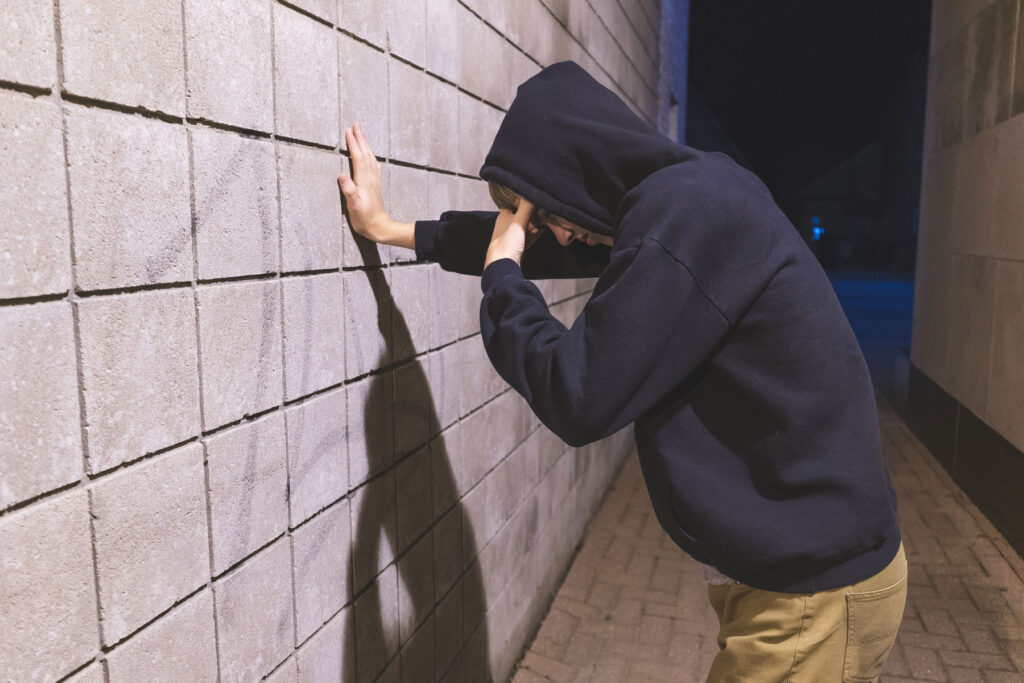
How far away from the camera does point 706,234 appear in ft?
4.29

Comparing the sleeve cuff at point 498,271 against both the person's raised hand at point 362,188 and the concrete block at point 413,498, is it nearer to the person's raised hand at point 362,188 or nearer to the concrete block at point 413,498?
the person's raised hand at point 362,188

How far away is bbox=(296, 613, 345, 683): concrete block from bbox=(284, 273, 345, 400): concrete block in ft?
1.87

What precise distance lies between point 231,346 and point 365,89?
79 cm

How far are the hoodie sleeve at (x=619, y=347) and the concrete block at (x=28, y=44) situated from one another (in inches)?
32.5

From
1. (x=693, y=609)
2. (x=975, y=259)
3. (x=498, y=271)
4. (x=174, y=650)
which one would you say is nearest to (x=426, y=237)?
(x=498, y=271)

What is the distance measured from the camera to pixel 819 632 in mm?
1486

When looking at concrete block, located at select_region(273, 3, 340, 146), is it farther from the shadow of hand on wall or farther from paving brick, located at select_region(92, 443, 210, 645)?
paving brick, located at select_region(92, 443, 210, 645)

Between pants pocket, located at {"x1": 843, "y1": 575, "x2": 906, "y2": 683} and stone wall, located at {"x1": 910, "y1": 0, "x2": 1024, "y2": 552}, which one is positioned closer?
pants pocket, located at {"x1": 843, "y1": 575, "x2": 906, "y2": 683}

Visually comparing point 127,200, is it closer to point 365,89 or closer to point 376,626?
point 365,89

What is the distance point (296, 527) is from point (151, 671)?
0.45 meters

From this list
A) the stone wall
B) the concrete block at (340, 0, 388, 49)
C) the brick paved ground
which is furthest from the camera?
the stone wall

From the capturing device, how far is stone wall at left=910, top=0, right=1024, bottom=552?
14.6ft

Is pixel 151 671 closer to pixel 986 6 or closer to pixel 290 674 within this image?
pixel 290 674

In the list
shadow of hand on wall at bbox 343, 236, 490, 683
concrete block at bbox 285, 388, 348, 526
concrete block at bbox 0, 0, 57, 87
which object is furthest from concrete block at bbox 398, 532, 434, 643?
concrete block at bbox 0, 0, 57, 87
